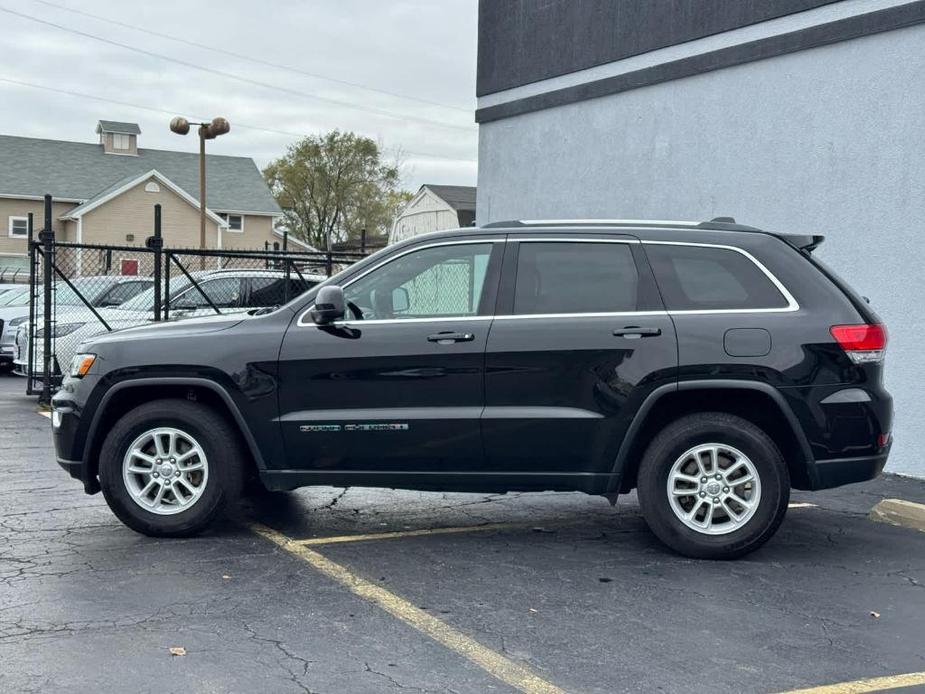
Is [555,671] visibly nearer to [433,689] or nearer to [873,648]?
[433,689]

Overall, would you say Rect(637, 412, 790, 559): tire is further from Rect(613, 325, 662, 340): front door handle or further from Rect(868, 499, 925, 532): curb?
Rect(868, 499, 925, 532): curb

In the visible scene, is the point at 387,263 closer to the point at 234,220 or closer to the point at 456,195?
the point at 456,195

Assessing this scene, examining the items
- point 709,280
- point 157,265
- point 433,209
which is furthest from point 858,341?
point 433,209

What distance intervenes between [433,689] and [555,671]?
0.55 meters

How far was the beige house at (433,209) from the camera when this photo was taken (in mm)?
46312

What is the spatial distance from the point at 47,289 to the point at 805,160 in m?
8.46

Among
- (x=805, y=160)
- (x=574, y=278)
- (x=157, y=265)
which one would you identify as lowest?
(x=574, y=278)

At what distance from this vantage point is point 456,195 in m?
49.0

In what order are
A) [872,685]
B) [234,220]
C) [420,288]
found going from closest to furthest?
[872,685], [420,288], [234,220]

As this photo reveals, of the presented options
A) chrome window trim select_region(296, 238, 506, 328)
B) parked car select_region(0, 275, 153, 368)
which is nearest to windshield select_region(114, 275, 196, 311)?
parked car select_region(0, 275, 153, 368)

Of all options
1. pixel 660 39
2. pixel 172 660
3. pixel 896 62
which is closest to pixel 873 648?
pixel 172 660

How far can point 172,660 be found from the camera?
4719mm

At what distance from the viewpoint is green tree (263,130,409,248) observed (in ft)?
213

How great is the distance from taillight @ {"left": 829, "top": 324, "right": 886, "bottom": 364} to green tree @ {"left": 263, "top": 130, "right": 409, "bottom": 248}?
5892 cm
